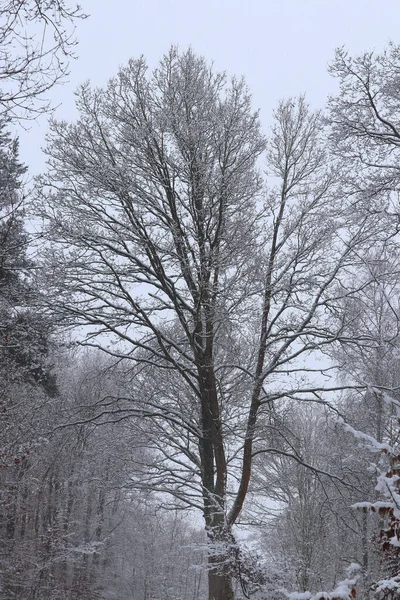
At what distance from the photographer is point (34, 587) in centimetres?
1342

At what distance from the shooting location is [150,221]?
8.54 metres

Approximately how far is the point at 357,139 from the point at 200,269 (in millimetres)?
2933

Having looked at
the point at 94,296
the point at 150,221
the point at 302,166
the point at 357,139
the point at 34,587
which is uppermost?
the point at 302,166

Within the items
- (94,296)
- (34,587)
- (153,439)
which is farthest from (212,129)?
(34,587)

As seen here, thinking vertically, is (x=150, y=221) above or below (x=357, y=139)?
below

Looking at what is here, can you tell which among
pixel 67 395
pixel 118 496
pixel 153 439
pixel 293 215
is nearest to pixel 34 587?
pixel 118 496

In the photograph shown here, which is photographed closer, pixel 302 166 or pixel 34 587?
pixel 302 166

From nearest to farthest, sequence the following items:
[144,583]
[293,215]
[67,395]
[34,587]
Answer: [293,215] < [34,587] < [67,395] < [144,583]

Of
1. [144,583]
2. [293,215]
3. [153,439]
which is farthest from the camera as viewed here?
[144,583]

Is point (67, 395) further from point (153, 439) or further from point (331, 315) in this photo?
point (331, 315)

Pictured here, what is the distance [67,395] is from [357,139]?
57.5ft

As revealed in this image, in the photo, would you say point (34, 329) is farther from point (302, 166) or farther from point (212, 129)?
point (302, 166)

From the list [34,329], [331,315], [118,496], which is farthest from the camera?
[118,496]

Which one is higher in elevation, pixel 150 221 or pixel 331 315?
pixel 150 221
